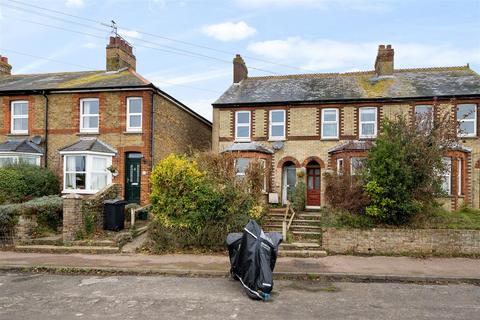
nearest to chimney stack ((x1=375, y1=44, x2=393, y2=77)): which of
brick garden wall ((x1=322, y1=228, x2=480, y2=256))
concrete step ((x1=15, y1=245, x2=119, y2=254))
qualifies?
brick garden wall ((x1=322, y1=228, x2=480, y2=256))

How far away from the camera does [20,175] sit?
16516 mm

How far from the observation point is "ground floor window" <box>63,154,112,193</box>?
17.5 metres

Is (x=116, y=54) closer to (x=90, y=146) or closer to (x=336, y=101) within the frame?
(x=90, y=146)

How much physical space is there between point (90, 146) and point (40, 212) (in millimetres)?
4542

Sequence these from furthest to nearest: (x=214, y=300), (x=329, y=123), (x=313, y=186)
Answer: (x=313, y=186) < (x=329, y=123) < (x=214, y=300)

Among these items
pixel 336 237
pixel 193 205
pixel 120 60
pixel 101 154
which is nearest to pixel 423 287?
pixel 336 237

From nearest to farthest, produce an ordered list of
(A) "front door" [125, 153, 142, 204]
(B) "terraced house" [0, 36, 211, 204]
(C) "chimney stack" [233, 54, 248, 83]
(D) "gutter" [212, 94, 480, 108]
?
(B) "terraced house" [0, 36, 211, 204] → (A) "front door" [125, 153, 142, 204] → (D) "gutter" [212, 94, 480, 108] → (C) "chimney stack" [233, 54, 248, 83]

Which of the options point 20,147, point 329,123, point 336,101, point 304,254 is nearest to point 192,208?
point 304,254

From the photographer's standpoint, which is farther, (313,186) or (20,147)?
(313,186)

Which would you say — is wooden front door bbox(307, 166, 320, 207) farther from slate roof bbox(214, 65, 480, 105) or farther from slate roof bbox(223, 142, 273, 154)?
slate roof bbox(214, 65, 480, 105)

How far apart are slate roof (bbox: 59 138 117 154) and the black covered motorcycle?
11.7 meters

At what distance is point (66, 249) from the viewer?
12195mm

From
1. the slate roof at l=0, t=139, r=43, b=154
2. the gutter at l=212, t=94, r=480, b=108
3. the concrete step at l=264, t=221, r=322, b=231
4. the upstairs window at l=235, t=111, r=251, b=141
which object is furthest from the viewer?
the upstairs window at l=235, t=111, r=251, b=141

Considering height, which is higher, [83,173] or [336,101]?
[336,101]
